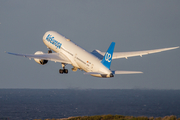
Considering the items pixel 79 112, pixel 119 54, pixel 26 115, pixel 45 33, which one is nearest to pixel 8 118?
pixel 26 115

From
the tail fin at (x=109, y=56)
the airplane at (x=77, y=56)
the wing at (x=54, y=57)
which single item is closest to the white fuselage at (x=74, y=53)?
the airplane at (x=77, y=56)

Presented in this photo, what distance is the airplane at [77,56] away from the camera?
45000 mm

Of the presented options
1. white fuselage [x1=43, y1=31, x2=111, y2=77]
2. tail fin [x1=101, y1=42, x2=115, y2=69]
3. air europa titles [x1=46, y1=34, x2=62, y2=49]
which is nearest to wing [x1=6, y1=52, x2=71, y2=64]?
white fuselage [x1=43, y1=31, x2=111, y2=77]

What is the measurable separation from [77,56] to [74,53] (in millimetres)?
1490

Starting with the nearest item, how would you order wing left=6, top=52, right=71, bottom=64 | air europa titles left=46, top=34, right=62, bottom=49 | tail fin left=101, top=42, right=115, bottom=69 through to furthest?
1. tail fin left=101, top=42, right=115, bottom=69
2. wing left=6, top=52, right=71, bottom=64
3. air europa titles left=46, top=34, right=62, bottom=49

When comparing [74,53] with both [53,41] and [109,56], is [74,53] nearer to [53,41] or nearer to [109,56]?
[53,41]

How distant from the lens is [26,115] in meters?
154

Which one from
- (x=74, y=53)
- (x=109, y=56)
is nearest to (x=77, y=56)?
(x=74, y=53)

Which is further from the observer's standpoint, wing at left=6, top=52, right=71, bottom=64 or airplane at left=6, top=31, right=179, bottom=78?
wing at left=6, top=52, right=71, bottom=64

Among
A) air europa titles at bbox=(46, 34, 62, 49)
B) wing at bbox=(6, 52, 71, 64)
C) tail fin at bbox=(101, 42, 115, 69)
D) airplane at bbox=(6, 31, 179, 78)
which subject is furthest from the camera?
air europa titles at bbox=(46, 34, 62, 49)

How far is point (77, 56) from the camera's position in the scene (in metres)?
52.2

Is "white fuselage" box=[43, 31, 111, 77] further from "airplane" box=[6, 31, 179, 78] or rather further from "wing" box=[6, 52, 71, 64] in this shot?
"wing" box=[6, 52, 71, 64]

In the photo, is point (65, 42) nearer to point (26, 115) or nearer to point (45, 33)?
point (45, 33)

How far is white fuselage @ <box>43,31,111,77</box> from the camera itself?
46506 millimetres
